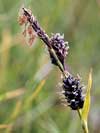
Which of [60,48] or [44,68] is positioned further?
[44,68]

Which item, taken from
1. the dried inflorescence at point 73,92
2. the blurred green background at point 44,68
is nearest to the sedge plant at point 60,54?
the dried inflorescence at point 73,92

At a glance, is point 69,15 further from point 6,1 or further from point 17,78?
point 17,78

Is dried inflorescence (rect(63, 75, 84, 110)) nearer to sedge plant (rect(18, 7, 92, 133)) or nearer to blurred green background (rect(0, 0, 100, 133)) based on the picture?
sedge plant (rect(18, 7, 92, 133))

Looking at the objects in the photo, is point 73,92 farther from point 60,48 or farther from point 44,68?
point 44,68

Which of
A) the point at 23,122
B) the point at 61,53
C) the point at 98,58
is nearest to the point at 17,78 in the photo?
the point at 23,122

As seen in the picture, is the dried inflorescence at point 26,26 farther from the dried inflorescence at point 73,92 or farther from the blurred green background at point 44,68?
the blurred green background at point 44,68

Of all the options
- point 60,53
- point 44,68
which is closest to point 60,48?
point 60,53
